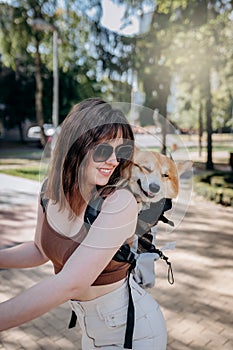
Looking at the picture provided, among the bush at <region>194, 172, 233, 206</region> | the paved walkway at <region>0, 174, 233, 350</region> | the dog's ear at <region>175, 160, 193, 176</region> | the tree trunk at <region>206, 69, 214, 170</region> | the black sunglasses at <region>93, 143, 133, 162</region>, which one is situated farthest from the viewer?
the tree trunk at <region>206, 69, 214, 170</region>

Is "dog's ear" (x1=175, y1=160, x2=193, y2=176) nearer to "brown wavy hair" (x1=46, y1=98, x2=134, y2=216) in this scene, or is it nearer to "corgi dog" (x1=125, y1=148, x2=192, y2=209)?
"corgi dog" (x1=125, y1=148, x2=192, y2=209)

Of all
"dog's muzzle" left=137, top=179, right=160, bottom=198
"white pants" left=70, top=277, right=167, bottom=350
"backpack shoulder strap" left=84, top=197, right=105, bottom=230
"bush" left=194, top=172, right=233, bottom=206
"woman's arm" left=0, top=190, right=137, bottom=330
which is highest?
"dog's muzzle" left=137, top=179, right=160, bottom=198

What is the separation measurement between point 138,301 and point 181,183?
1.47 ft

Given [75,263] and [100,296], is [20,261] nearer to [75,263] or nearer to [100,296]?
[100,296]

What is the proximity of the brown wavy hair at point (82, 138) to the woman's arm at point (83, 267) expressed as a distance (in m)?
0.11

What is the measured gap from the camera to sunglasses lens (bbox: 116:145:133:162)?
1.11 m

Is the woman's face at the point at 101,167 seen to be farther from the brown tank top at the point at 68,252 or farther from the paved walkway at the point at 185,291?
the paved walkway at the point at 185,291

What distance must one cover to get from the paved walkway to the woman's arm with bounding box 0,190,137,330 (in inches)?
9.4

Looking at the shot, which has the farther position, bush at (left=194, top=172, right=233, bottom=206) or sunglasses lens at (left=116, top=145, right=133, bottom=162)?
bush at (left=194, top=172, right=233, bottom=206)

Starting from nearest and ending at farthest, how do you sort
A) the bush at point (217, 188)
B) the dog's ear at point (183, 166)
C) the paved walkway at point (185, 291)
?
the dog's ear at point (183, 166) → the paved walkway at point (185, 291) → the bush at point (217, 188)

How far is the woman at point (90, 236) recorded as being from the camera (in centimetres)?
98

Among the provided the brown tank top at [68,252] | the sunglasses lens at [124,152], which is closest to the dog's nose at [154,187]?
the sunglasses lens at [124,152]

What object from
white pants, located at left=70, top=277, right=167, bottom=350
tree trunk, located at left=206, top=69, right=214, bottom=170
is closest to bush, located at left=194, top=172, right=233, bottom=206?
tree trunk, located at left=206, top=69, right=214, bottom=170

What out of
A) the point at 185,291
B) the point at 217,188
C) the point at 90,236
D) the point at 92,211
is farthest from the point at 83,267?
the point at 217,188
